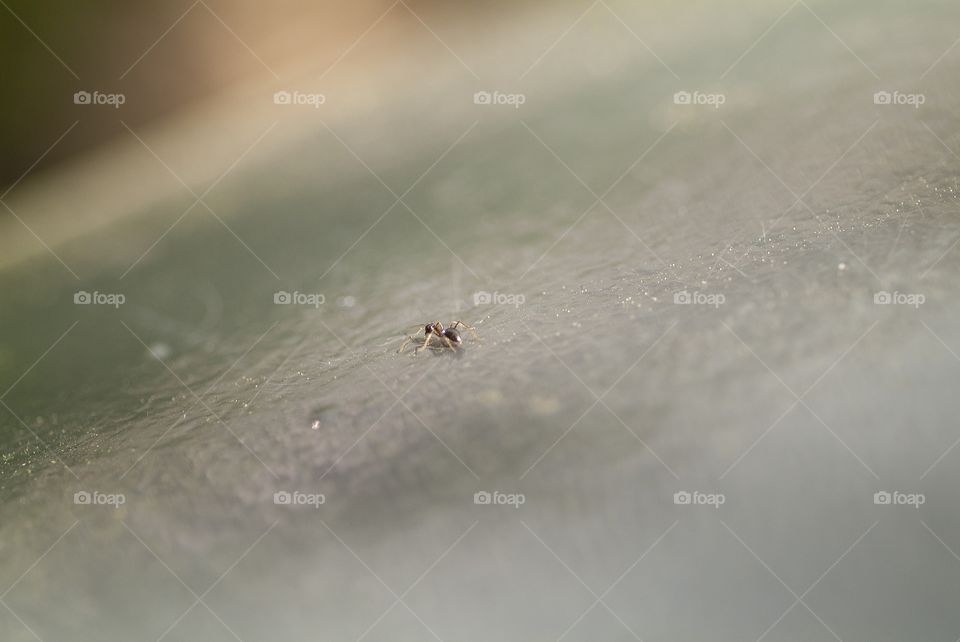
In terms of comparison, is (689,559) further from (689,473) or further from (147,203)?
(147,203)

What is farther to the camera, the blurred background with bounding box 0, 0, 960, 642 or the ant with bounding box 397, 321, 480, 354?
the ant with bounding box 397, 321, 480, 354

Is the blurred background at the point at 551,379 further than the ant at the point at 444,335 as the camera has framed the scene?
No

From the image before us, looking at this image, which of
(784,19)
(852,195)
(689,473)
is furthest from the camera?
(784,19)

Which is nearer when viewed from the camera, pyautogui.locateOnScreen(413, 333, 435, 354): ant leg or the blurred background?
the blurred background

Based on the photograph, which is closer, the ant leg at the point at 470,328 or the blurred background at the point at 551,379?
the blurred background at the point at 551,379

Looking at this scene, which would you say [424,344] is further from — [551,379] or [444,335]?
[551,379]

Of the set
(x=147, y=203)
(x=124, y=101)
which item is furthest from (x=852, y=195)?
(x=124, y=101)
